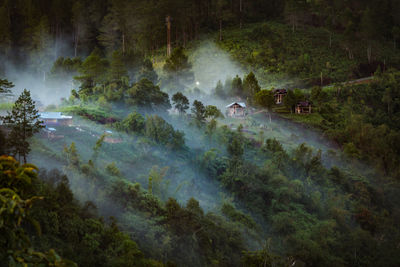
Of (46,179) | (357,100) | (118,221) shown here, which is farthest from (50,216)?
(357,100)

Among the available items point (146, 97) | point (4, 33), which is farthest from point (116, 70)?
point (4, 33)

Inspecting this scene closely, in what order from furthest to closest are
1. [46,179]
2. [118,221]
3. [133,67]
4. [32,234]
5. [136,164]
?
[133,67], [136,164], [118,221], [46,179], [32,234]

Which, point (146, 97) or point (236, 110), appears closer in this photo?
point (146, 97)

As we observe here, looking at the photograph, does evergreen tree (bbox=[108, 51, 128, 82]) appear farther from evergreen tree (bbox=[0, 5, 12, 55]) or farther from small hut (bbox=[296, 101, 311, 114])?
small hut (bbox=[296, 101, 311, 114])

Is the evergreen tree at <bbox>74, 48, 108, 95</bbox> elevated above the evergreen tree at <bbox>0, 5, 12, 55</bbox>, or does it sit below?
below

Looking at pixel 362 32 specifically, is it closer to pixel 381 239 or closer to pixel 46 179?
pixel 381 239

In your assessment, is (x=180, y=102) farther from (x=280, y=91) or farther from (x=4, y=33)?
(x=4, y=33)

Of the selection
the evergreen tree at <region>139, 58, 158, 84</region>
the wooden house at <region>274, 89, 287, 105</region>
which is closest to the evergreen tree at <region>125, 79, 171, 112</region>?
the evergreen tree at <region>139, 58, 158, 84</region>
